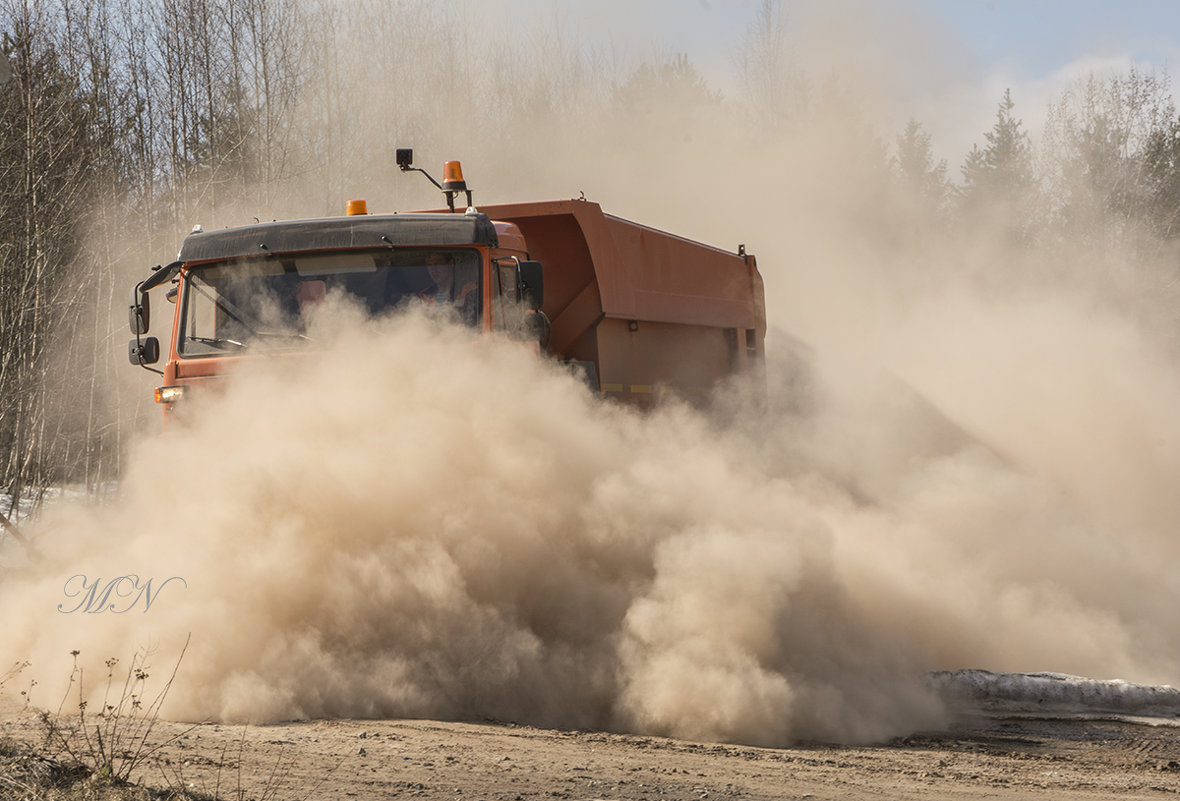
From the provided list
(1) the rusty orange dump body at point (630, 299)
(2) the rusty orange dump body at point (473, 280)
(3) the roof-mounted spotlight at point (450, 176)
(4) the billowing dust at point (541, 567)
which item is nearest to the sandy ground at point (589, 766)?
(4) the billowing dust at point (541, 567)

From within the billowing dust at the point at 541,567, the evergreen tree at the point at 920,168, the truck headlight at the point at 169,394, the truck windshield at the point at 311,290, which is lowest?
the billowing dust at the point at 541,567

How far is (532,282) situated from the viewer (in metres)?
7.60

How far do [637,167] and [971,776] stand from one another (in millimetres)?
16554

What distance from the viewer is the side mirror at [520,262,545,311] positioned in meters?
7.60

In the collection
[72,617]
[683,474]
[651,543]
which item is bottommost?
[72,617]

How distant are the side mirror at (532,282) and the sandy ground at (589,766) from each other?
2878 mm

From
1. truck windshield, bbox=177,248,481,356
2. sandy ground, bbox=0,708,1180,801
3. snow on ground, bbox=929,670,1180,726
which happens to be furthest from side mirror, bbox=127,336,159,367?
snow on ground, bbox=929,670,1180,726

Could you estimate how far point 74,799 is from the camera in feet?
13.5

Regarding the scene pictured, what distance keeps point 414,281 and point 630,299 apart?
2315 millimetres

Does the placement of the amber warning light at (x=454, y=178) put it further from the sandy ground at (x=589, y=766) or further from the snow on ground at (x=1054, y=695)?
the snow on ground at (x=1054, y=695)

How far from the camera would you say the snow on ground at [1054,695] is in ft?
24.8

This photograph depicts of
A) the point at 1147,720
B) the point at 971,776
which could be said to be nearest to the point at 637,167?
the point at 1147,720

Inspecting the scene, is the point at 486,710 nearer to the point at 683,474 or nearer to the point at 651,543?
the point at 651,543

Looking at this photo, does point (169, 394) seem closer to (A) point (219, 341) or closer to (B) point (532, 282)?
(A) point (219, 341)
